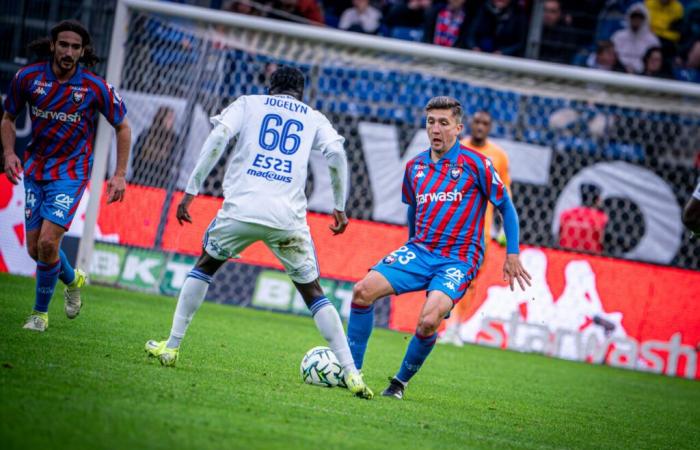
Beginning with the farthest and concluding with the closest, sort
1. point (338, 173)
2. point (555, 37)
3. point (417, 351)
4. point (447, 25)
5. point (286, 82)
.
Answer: point (555, 37) → point (447, 25) → point (417, 351) → point (338, 173) → point (286, 82)

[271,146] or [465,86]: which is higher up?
[465,86]

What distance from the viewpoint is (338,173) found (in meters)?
6.85

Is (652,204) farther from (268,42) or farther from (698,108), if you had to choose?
(268,42)

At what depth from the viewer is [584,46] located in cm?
1755

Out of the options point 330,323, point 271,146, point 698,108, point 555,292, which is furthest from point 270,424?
point 698,108

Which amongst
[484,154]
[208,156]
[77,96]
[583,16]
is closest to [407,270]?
[208,156]

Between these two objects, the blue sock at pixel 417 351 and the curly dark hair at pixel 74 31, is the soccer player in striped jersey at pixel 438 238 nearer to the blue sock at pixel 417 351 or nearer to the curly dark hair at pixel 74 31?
the blue sock at pixel 417 351

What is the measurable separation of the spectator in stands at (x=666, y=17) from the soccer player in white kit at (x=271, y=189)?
40.5 feet

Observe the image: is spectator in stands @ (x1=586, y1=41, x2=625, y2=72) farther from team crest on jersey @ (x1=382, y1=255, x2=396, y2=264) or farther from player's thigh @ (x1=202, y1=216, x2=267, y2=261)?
player's thigh @ (x1=202, y1=216, x2=267, y2=261)

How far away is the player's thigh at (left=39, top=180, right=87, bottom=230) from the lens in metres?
7.87

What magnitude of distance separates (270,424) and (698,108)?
9.47 metres

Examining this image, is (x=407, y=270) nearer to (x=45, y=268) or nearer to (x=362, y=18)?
(x=45, y=268)

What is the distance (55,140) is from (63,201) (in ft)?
1.74

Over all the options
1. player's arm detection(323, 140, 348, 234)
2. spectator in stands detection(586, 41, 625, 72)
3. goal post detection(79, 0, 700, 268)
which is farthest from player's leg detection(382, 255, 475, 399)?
spectator in stands detection(586, 41, 625, 72)
